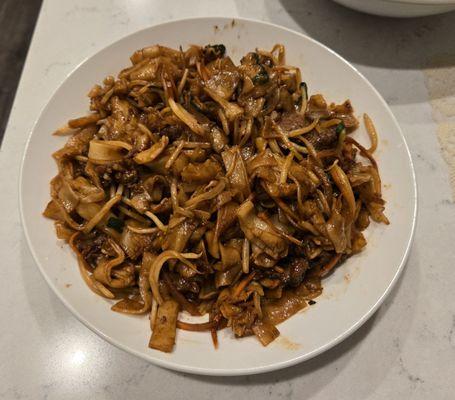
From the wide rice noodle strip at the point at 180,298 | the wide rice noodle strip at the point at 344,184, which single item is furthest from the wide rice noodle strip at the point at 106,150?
the wide rice noodle strip at the point at 344,184

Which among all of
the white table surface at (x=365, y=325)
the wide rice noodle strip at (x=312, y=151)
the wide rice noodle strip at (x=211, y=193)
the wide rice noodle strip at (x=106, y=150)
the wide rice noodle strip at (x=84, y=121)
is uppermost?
the wide rice noodle strip at (x=84, y=121)

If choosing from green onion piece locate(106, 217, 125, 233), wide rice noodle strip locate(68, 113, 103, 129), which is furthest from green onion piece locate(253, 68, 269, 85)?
green onion piece locate(106, 217, 125, 233)

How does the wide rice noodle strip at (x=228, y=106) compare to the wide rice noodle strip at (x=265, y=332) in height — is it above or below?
above

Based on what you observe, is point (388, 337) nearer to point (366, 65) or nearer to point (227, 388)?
point (227, 388)

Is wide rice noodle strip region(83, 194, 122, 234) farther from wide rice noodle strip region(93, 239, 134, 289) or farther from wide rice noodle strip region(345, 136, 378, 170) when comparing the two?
wide rice noodle strip region(345, 136, 378, 170)

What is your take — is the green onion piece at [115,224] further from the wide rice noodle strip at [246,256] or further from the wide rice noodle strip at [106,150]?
the wide rice noodle strip at [246,256]

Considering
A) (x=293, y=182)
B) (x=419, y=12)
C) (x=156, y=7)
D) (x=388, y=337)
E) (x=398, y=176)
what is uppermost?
(x=156, y=7)

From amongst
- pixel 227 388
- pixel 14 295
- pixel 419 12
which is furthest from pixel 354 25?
pixel 14 295
